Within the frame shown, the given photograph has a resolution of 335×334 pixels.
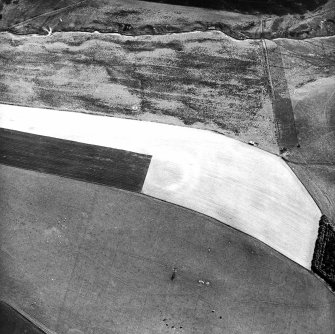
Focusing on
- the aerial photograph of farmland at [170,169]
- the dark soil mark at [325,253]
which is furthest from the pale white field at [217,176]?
the dark soil mark at [325,253]

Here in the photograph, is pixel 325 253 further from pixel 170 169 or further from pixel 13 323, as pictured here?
pixel 13 323

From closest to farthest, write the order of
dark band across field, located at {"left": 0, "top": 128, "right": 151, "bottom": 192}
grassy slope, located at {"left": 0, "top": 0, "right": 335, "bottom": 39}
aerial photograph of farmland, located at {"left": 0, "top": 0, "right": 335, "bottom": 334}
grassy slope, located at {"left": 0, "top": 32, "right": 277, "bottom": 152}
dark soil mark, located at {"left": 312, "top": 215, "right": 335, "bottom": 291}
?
dark soil mark, located at {"left": 312, "top": 215, "right": 335, "bottom": 291} → aerial photograph of farmland, located at {"left": 0, "top": 0, "right": 335, "bottom": 334} → dark band across field, located at {"left": 0, "top": 128, "right": 151, "bottom": 192} → grassy slope, located at {"left": 0, "top": 32, "right": 277, "bottom": 152} → grassy slope, located at {"left": 0, "top": 0, "right": 335, "bottom": 39}

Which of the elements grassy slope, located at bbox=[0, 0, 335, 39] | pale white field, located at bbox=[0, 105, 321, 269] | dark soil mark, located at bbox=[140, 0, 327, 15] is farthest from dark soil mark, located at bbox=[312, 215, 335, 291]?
dark soil mark, located at bbox=[140, 0, 327, 15]

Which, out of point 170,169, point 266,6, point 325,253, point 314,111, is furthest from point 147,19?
point 325,253

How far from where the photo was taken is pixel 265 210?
11883mm

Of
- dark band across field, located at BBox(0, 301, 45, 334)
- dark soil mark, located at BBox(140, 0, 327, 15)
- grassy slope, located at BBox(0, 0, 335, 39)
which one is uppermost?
dark soil mark, located at BBox(140, 0, 327, 15)

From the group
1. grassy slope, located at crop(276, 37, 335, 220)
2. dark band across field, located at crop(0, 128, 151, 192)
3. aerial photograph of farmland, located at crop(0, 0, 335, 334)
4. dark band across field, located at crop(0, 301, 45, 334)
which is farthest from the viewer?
dark band across field, located at crop(0, 128, 151, 192)

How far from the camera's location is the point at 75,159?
12.6m

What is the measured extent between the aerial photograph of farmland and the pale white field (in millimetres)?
41

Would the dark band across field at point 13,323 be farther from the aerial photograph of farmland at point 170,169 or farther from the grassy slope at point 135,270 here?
the grassy slope at point 135,270

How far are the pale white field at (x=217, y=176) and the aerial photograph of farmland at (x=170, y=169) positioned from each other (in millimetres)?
41

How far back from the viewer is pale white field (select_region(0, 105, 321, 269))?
38.7ft

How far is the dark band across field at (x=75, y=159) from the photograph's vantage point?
12.4 m

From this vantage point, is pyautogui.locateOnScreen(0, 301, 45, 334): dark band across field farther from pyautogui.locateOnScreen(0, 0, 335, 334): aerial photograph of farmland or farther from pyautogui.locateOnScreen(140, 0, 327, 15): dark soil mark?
pyautogui.locateOnScreen(140, 0, 327, 15): dark soil mark
